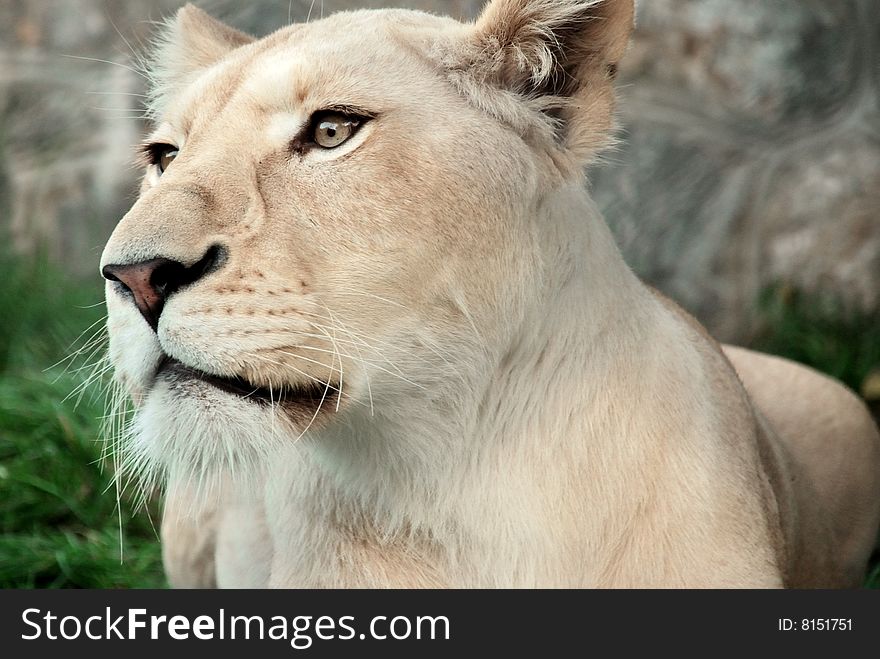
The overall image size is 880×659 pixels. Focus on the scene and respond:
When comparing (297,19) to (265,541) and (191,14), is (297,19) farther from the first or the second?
(265,541)

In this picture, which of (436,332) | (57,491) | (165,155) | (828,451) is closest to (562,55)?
(436,332)

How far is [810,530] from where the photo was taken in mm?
3145

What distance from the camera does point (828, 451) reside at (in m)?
3.45

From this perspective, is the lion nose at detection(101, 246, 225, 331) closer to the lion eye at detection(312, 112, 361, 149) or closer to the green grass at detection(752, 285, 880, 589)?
the lion eye at detection(312, 112, 361, 149)

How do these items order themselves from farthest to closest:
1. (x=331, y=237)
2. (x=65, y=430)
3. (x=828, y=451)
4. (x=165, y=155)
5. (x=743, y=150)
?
(x=743, y=150) → (x=65, y=430) → (x=828, y=451) → (x=165, y=155) → (x=331, y=237)

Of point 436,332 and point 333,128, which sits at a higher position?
point 333,128

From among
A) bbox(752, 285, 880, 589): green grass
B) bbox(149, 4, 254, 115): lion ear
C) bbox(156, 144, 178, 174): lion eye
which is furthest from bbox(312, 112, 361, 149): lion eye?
bbox(752, 285, 880, 589): green grass

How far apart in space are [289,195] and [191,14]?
883 millimetres

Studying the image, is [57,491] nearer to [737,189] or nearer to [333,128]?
[333,128]

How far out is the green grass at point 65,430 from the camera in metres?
3.86

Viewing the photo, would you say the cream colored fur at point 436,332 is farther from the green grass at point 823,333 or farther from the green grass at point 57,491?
the green grass at point 823,333

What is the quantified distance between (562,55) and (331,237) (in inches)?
23.3

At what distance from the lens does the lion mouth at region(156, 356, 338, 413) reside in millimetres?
1988
